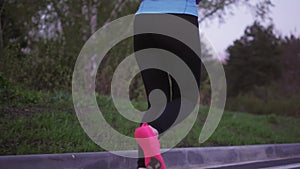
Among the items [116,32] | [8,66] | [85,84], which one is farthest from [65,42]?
[8,66]

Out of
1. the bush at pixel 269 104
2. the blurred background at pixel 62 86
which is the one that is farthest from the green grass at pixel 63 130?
the bush at pixel 269 104

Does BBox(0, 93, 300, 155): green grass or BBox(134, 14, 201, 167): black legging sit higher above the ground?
BBox(134, 14, 201, 167): black legging

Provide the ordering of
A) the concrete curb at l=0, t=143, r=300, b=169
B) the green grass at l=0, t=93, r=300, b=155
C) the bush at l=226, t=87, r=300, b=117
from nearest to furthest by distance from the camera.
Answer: the concrete curb at l=0, t=143, r=300, b=169 → the green grass at l=0, t=93, r=300, b=155 → the bush at l=226, t=87, r=300, b=117

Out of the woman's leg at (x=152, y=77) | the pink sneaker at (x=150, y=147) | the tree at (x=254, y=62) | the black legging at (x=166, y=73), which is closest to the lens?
the pink sneaker at (x=150, y=147)

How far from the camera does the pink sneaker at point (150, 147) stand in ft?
6.80

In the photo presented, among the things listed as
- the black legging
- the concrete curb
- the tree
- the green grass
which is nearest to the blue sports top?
the black legging

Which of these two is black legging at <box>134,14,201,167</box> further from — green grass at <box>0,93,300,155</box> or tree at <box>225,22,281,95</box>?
tree at <box>225,22,281,95</box>

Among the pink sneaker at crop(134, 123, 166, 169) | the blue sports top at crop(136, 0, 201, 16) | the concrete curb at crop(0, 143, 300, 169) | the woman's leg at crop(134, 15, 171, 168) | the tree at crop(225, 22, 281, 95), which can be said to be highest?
the tree at crop(225, 22, 281, 95)

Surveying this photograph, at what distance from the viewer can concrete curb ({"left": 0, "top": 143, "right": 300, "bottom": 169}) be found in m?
2.80

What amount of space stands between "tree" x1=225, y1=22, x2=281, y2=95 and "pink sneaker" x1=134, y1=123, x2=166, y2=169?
28273 mm

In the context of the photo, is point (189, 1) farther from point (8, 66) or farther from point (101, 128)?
point (8, 66)

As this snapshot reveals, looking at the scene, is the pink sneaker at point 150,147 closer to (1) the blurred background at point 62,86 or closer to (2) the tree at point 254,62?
(1) the blurred background at point 62,86

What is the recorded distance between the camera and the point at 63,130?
416cm

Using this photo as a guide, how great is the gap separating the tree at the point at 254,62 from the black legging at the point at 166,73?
28.0 meters
